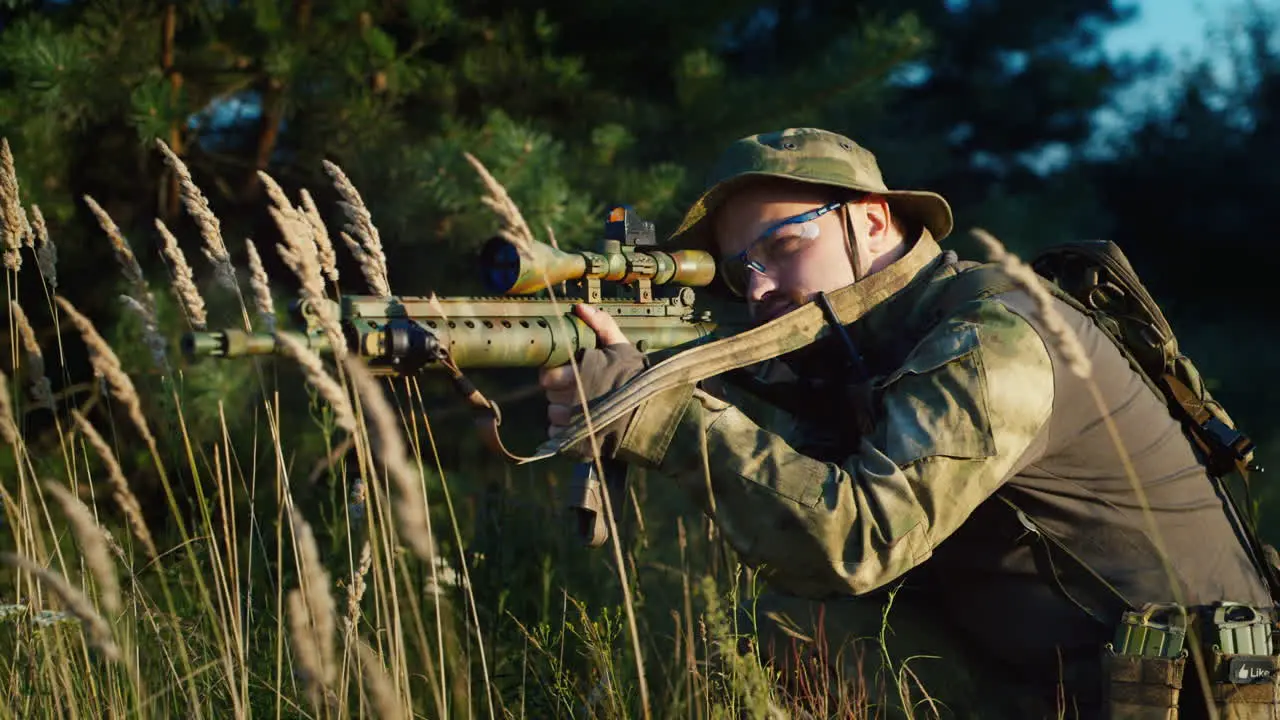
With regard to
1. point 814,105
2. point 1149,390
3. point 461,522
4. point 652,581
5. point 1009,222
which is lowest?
point 652,581

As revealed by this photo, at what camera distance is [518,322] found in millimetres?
2586

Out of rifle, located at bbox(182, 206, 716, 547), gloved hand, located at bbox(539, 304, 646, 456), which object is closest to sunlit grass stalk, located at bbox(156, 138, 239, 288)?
rifle, located at bbox(182, 206, 716, 547)

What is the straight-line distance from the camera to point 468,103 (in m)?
5.93

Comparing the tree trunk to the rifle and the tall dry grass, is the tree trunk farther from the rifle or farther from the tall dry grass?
the rifle

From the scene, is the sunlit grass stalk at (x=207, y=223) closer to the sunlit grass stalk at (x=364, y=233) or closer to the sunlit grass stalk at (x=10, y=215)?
the sunlit grass stalk at (x=364, y=233)

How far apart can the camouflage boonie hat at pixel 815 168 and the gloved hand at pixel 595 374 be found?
57cm

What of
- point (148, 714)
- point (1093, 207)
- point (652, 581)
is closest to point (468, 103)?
point (652, 581)

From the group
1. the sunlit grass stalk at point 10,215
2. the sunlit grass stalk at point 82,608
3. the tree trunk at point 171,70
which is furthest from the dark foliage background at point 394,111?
the sunlit grass stalk at point 82,608

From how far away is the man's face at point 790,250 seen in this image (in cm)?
294

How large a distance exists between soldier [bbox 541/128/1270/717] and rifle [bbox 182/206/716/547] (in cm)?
11

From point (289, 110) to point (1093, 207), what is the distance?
7655 millimetres

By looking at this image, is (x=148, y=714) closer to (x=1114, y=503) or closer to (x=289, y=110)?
(x=1114, y=503)

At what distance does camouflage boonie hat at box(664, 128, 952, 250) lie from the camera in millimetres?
Result: 2895

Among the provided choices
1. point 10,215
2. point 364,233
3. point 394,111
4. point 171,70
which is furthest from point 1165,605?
point 171,70
